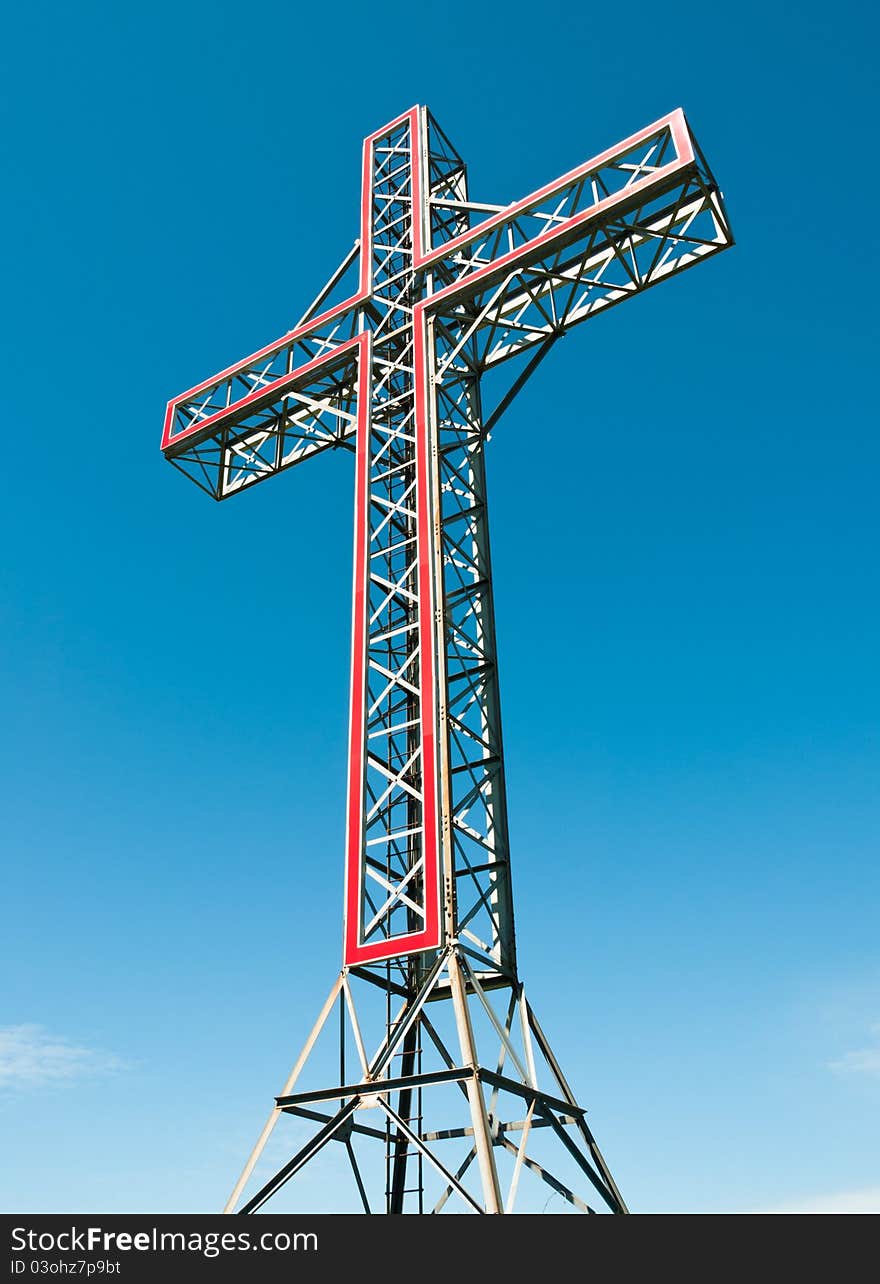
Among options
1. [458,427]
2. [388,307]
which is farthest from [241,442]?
[458,427]

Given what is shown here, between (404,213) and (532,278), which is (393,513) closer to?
(532,278)

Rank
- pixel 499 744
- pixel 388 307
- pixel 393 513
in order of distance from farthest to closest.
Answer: pixel 388 307 < pixel 393 513 < pixel 499 744

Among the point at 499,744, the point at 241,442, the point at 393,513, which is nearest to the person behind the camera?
the point at 499,744

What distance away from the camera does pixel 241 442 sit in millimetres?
25250

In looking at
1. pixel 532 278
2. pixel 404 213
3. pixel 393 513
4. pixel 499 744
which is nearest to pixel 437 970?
pixel 499 744

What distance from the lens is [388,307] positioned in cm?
2248

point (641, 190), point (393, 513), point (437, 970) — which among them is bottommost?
point (437, 970)

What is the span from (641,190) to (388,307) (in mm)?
6016
